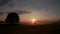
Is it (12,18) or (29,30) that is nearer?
(29,30)

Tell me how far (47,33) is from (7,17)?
21.5 metres

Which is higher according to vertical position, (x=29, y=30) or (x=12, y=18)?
(x=12, y=18)

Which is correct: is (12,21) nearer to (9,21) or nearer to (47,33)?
(9,21)

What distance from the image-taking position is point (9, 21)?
125 ft

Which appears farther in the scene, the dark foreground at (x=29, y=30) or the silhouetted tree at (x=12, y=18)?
the silhouetted tree at (x=12, y=18)

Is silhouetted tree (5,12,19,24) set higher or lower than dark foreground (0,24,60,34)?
higher

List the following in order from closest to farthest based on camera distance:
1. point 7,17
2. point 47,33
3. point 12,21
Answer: point 47,33 < point 12,21 < point 7,17

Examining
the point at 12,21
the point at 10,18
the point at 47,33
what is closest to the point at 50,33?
the point at 47,33

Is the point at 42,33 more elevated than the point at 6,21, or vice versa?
the point at 6,21

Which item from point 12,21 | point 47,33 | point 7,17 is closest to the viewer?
point 47,33

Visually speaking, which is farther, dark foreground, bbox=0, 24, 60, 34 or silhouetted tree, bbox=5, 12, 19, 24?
silhouetted tree, bbox=5, 12, 19, 24

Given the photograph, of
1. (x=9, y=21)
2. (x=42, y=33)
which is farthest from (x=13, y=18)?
(x=42, y=33)

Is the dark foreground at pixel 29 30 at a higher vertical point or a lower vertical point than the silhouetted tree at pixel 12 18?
lower

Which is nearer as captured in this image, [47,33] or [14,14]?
[47,33]
